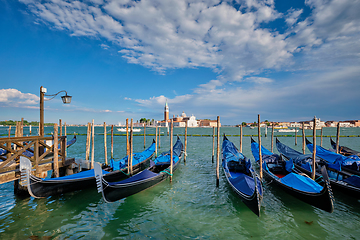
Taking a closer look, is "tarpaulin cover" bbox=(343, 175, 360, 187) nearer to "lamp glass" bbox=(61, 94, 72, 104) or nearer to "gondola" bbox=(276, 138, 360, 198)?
"gondola" bbox=(276, 138, 360, 198)

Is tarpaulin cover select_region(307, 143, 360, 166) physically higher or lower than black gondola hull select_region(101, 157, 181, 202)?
higher

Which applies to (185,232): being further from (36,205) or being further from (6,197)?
(6,197)

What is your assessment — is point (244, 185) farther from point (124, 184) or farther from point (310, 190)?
point (124, 184)

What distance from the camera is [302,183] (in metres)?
4.57

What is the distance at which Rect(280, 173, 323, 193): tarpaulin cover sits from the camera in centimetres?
429

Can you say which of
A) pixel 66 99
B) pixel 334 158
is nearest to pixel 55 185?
pixel 66 99

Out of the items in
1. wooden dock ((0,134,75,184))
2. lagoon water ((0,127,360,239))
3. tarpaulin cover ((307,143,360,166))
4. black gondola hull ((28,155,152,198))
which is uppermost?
wooden dock ((0,134,75,184))

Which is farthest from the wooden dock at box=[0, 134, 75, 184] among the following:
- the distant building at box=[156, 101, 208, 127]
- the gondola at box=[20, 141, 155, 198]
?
the distant building at box=[156, 101, 208, 127]

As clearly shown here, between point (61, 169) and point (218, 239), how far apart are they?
6.01m

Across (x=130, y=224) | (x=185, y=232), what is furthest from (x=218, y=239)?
(x=130, y=224)

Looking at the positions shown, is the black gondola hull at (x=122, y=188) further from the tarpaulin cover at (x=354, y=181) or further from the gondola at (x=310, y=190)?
the tarpaulin cover at (x=354, y=181)

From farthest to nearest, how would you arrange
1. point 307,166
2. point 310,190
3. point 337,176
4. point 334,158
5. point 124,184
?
point 334,158
point 307,166
point 337,176
point 124,184
point 310,190

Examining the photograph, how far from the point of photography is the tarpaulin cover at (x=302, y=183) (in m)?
4.29

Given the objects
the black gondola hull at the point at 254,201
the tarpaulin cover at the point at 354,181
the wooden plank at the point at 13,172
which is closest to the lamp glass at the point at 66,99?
the wooden plank at the point at 13,172
